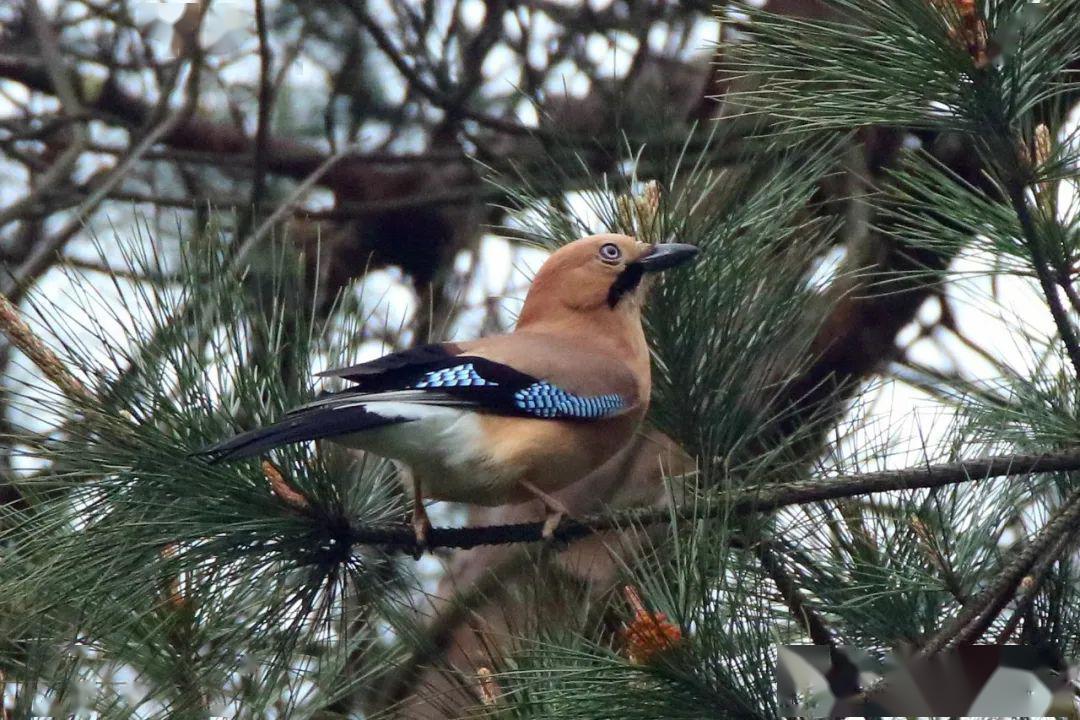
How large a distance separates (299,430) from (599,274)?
3.91ft

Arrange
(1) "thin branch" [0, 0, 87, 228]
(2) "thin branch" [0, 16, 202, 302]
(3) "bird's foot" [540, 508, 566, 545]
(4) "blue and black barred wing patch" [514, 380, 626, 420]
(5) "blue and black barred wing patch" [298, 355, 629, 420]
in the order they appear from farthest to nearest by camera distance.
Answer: (1) "thin branch" [0, 0, 87, 228]
(2) "thin branch" [0, 16, 202, 302]
(4) "blue and black barred wing patch" [514, 380, 626, 420]
(5) "blue and black barred wing patch" [298, 355, 629, 420]
(3) "bird's foot" [540, 508, 566, 545]

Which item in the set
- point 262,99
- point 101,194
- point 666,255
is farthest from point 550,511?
point 262,99

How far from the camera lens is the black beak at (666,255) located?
2740 millimetres

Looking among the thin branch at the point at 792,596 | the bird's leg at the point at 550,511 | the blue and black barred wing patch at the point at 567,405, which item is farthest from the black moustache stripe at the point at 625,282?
the thin branch at the point at 792,596

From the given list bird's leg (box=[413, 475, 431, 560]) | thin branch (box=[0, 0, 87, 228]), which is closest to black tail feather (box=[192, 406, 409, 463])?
bird's leg (box=[413, 475, 431, 560])

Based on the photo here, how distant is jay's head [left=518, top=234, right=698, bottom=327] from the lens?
2818mm

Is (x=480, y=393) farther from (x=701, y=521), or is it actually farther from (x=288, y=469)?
(x=701, y=521)

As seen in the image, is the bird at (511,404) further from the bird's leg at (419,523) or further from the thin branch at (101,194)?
the thin branch at (101,194)

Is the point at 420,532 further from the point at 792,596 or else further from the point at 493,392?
the point at 792,596

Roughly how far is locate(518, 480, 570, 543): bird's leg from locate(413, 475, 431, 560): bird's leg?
0.68ft

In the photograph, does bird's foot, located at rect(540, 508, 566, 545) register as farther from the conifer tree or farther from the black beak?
the black beak

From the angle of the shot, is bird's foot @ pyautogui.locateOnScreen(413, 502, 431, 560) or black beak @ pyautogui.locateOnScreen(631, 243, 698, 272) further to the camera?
black beak @ pyautogui.locateOnScreen(631, 243, 698, 272)

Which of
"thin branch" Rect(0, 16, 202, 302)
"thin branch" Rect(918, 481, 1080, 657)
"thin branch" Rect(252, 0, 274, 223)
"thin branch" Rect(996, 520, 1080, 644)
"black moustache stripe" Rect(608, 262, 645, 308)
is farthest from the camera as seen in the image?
"thin branch" Rect(252, 0, 274, 223)

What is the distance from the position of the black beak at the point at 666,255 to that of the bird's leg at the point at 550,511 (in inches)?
19.5
